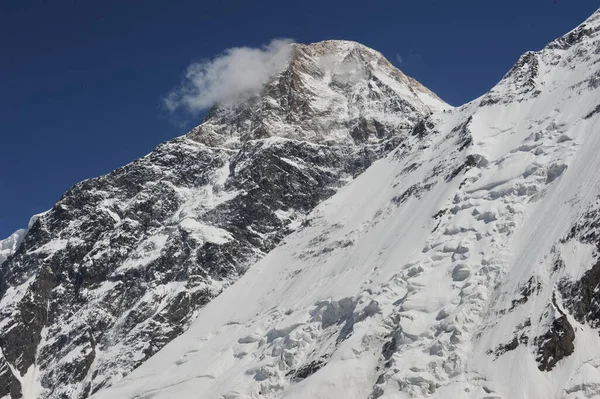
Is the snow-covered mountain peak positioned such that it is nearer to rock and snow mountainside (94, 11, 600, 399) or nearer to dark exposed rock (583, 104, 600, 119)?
rock and snow mountainside (94, 11, 600, 399)

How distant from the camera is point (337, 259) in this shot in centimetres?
10956

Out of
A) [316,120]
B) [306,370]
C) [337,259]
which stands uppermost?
[316,120]

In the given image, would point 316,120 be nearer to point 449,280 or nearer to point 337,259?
point 337,259

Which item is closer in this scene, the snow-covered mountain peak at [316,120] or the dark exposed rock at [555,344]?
the dark exposed rock at [555,344]

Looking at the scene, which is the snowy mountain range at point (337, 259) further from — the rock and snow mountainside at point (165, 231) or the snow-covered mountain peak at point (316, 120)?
the snow-covered mountain peak at point (316, 120)


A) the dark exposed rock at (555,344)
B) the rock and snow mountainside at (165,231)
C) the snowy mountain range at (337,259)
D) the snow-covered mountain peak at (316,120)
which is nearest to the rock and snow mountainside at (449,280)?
the dark exposed rock at (555,344)

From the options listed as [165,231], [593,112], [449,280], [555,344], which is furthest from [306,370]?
[165,231]

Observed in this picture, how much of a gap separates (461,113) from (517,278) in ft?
221

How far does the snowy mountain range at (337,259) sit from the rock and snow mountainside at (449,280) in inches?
10.5

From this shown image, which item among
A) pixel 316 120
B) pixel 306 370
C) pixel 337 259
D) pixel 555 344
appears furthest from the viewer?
pixel 316 120

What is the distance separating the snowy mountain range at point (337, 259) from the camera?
2729 inches

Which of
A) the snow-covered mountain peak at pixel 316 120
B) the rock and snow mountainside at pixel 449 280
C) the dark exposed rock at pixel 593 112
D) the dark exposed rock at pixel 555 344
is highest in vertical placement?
the snow-covered mountain peak at pixel 316 120

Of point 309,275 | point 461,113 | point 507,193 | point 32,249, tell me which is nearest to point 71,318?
point 32,249

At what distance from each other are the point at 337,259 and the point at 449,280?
32.2 metres
